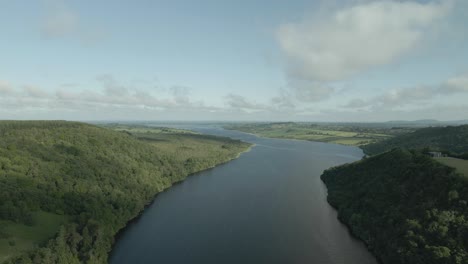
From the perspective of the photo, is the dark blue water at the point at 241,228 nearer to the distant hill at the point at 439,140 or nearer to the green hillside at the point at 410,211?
the green hillside at the point at 410,211

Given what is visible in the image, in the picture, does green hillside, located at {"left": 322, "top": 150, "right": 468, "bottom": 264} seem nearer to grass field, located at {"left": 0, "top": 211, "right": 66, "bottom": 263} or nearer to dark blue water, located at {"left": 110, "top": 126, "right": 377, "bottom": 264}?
dark blue water, located at {"left": 110, "top": 126, "right": 377, "bottom": 264}

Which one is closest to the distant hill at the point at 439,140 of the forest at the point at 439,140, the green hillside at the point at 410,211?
the forest at the point at 439,140

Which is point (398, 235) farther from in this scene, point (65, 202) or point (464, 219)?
point (65, 202)

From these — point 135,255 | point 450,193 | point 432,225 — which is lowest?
point 135,255

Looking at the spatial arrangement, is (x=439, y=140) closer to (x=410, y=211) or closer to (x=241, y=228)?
(x=410, y=211)

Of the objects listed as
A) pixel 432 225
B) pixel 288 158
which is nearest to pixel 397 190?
pixel 432 225
